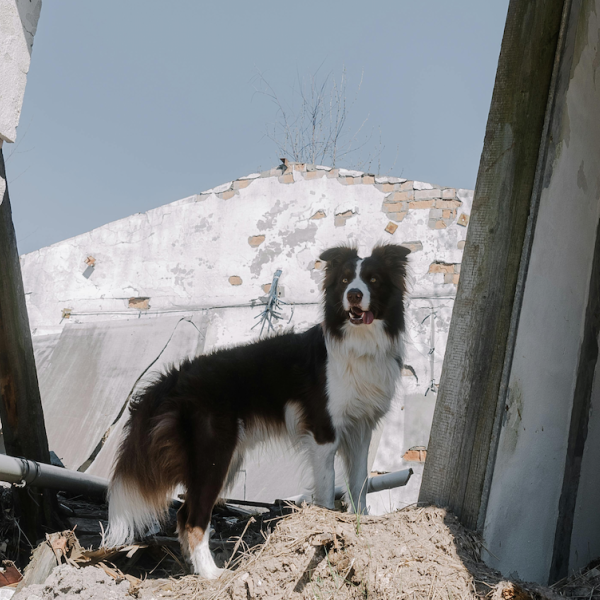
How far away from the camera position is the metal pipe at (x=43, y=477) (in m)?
2.96

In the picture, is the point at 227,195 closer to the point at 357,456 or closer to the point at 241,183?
the point at 241,183

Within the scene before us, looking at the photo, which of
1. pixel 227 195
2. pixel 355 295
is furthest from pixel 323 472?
pixel 227 195

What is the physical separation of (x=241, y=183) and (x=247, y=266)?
1294mm

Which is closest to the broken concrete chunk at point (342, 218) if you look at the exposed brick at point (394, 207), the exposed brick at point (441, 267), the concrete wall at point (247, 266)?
the concrete wall at point (247, 266)

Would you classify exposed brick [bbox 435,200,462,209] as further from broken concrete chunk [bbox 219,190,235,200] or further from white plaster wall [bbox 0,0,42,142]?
white plaster wall [bbox 0,0,42,142]

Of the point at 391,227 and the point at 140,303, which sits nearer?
the point at 391,227

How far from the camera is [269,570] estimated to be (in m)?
2.32

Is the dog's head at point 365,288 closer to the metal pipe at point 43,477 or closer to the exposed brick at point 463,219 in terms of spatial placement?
the metal pipe at point 43,477

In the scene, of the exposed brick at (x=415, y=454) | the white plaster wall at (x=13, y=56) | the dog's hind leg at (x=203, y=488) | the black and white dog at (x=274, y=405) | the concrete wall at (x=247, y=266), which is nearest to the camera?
the white plaster wall at (x=13, y=56)


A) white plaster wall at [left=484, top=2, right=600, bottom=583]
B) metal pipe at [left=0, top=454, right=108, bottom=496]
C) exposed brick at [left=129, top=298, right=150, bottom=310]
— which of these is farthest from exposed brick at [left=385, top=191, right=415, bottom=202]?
metal pipe at [left=0, top=454, right=108, bottom=496]

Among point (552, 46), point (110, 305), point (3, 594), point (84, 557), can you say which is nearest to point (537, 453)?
point (552, 46)

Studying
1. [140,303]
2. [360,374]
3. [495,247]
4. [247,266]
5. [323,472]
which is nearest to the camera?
[495,247]

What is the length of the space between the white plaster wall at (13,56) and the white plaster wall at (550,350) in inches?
89.6

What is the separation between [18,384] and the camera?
346 cm
